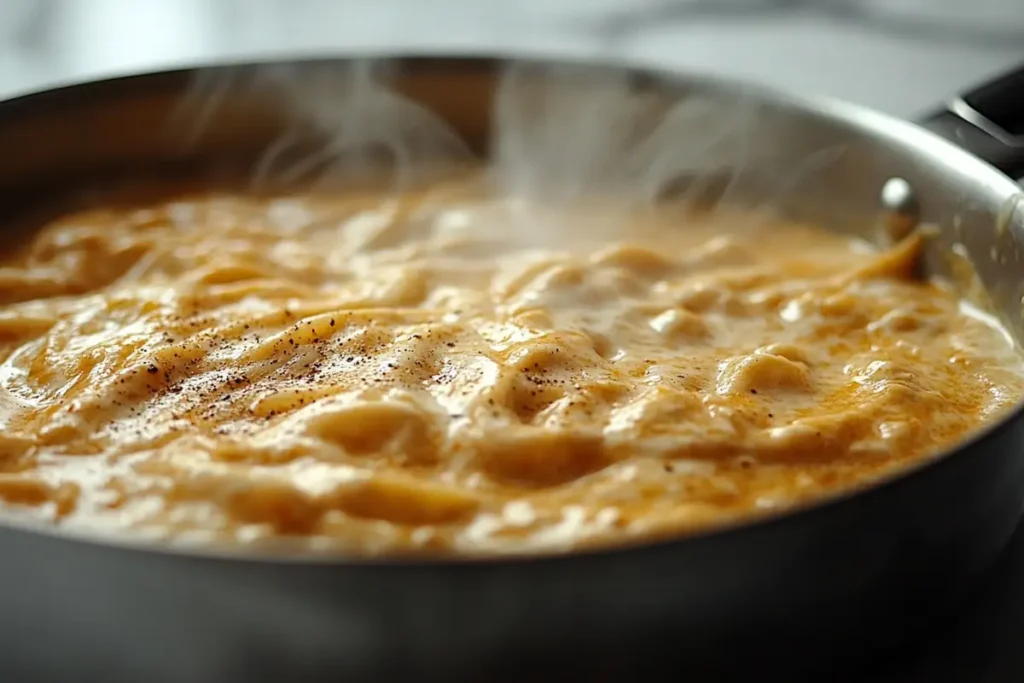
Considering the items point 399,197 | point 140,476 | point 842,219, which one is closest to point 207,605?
point 140,476

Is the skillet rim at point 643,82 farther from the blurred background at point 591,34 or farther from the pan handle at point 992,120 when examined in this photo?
the blurred background at point 591,34

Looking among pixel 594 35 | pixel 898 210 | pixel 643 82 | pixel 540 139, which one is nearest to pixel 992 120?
pixel 898 210

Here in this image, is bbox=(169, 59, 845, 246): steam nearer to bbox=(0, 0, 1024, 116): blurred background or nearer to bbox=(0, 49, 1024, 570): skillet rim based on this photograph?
bbox=(0, 49, 1024, 570): skillet rim

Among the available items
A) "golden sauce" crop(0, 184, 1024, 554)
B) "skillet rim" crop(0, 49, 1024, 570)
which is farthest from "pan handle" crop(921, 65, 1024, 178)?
"golden sauce" crop(0, 184, 1024, 554)

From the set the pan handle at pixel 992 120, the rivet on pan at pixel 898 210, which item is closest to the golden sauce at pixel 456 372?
the rivet on pan at pixel 898 210

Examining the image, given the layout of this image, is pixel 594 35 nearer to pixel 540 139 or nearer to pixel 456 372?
pixel 540 139

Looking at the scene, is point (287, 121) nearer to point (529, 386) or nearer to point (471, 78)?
point (471, 78)
